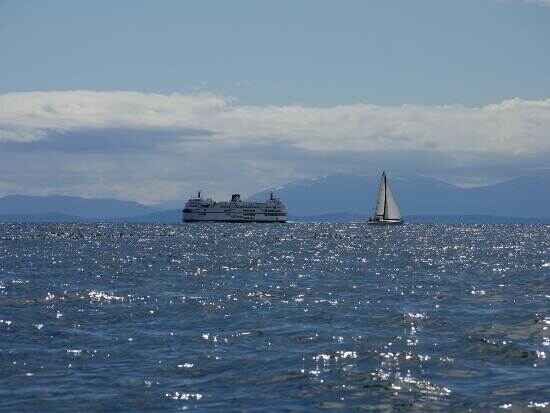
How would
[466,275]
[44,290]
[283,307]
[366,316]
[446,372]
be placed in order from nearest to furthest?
[446,372] → [366,316] → [283,307] → [44,290] → [466,275]

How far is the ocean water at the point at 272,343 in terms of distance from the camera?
2886 cm

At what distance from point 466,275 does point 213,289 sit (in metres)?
26.9

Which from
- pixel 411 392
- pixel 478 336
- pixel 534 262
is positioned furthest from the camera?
pixel 534 262

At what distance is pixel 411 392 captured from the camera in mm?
29500

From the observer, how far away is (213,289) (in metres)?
63.6

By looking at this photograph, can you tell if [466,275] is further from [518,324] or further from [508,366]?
[508,366]

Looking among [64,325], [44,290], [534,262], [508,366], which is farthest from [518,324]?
[534,262]

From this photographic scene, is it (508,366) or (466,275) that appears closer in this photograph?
(508,366)

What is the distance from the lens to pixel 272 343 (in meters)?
38.7

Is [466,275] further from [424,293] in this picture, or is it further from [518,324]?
[518,324]

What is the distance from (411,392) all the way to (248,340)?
11.6 meters

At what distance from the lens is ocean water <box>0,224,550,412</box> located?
28859 mm

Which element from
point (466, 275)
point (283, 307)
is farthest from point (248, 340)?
point (466, 275)

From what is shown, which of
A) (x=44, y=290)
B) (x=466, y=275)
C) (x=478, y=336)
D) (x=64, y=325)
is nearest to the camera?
(x=478, y=336)
